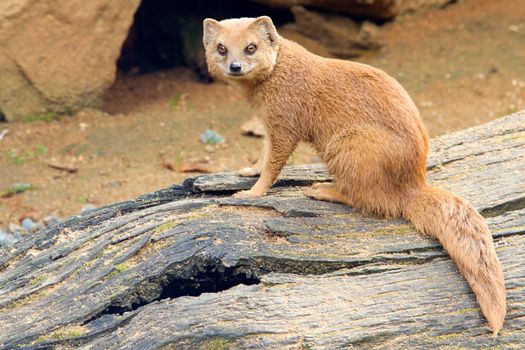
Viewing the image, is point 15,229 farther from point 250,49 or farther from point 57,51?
point 250,49

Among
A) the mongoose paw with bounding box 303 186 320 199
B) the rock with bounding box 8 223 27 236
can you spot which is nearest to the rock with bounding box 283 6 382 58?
the rock with bounding box 8 223 27 236

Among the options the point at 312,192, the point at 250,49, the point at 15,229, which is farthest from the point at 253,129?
the point at 312,192

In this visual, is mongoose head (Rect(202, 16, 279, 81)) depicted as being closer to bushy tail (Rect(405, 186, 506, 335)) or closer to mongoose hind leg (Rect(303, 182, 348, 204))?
mongoose hind leg (Rect(303, 182, 348, 204))

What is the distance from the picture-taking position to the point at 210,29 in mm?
4172

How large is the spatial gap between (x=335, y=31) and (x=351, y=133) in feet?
14.2

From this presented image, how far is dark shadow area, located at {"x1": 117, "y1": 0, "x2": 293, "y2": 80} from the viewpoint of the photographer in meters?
8.05

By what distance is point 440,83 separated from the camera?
7.78 meters

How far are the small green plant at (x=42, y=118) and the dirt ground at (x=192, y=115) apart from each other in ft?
0.15

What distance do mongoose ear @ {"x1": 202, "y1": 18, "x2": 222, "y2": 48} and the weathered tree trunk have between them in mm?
938

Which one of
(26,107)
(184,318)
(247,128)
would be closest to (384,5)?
(247,128)

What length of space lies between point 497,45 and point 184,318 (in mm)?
6234

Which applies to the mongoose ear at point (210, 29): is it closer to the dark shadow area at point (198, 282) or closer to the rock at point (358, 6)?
the dark shadow area at point (198, 282)

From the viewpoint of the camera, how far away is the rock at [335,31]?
7883mm

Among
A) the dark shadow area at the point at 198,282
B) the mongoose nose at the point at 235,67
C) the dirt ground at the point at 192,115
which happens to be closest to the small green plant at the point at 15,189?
the dirt ground at the point at 192,115
